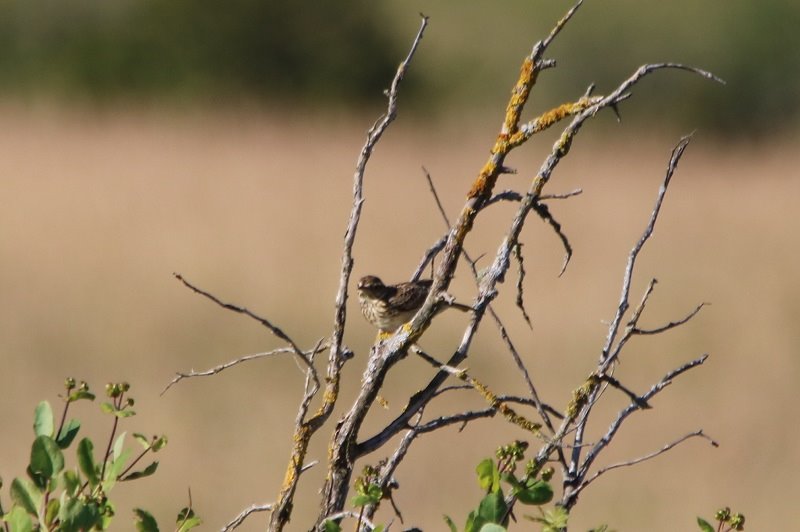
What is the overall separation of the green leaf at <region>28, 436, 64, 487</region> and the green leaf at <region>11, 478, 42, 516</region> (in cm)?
2

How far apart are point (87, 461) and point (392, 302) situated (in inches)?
72.2

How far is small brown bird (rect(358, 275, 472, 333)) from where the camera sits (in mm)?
4039

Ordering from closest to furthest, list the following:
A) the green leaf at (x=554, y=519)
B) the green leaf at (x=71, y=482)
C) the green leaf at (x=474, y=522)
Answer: the green leaf at (x=554, y=519), the green leaf at (x=474, y=522), the green leaf at (x=71, y=482)

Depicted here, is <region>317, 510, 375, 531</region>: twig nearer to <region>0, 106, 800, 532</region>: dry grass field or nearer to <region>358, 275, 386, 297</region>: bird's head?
<region>358, 275, 386, 297</region>: bird's head

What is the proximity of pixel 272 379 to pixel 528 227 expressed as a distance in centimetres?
398

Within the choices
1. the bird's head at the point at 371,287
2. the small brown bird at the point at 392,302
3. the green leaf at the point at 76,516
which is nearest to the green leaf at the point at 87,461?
the green leaf at the point at 76,516

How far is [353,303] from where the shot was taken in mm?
11656

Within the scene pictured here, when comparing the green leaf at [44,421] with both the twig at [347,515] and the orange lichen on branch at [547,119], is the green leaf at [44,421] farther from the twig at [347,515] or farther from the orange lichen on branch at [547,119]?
the orange lichen on branch at [547,119]

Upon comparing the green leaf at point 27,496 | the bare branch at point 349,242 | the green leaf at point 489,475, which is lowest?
the green leaf at point 27,496

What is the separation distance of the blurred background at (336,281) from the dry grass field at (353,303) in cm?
3

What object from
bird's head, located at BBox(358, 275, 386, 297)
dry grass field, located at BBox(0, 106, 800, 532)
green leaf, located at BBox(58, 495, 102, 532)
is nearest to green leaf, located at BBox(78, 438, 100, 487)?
green leaf, located at BBox(58, 495, 102, 532)

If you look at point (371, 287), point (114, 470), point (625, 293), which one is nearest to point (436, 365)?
point (625, 293)

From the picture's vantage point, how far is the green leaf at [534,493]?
2.29 meters

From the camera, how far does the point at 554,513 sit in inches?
84.9
